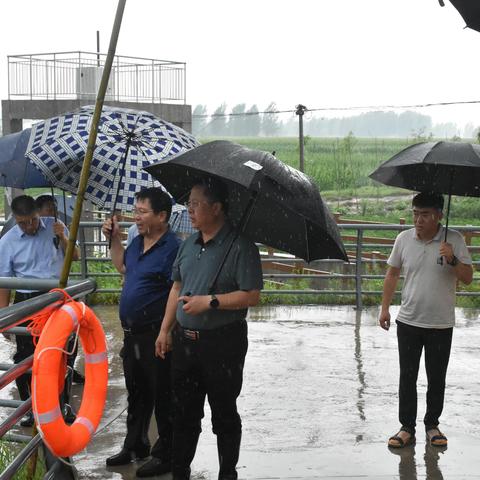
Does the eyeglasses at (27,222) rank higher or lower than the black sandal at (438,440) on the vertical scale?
higher

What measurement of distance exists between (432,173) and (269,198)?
1.96 metres

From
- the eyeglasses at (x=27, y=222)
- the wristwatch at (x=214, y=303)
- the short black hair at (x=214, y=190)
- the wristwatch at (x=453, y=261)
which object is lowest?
the wristwatch at (x=214, y=303)

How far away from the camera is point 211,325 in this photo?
4.76 metres

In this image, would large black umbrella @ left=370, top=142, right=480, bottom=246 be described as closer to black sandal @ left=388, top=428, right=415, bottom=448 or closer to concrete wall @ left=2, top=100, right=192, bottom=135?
black sandal @ left=388, top=428, right=415, bottom=448

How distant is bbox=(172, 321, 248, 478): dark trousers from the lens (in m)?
4.76

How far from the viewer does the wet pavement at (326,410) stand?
5453mm

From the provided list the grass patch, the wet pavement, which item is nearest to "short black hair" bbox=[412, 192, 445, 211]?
the wet pavement

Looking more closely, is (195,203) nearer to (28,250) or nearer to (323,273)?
(28,250)

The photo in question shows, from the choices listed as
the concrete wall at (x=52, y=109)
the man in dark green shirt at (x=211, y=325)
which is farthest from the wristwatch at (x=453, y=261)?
the concrete wall at (x=52, y=109)

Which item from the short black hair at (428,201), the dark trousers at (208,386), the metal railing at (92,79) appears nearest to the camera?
the dark trousers at (208,386)

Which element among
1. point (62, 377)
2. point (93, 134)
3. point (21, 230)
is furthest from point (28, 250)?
point (62, 377)

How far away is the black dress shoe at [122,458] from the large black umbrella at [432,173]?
245 centimetres

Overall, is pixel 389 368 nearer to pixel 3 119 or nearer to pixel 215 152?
pixel 215 152

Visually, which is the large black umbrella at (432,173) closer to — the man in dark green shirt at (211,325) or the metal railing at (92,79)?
the man in dark green shirt at (211,325)
